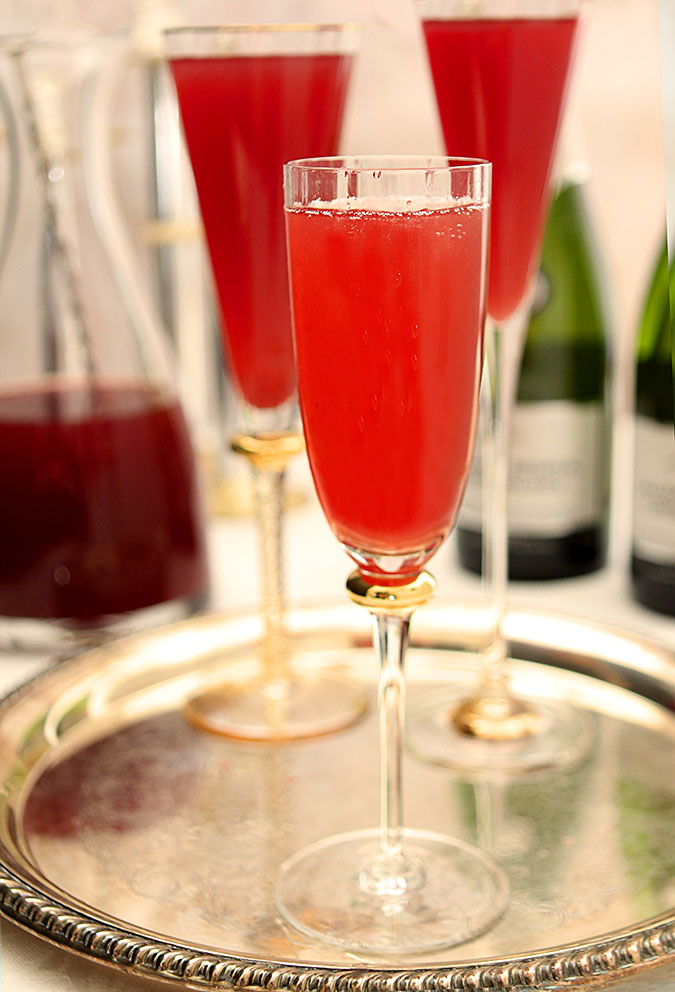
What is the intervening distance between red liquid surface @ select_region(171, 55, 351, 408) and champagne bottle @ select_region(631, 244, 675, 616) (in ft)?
1.05

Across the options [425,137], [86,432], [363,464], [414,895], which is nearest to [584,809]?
[414,895]

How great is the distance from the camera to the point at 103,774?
0.78m

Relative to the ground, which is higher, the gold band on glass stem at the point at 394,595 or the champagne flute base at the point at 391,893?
the gold band on glass stem at the point at 394,595

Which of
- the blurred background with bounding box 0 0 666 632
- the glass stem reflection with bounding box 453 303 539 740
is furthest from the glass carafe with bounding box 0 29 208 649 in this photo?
the blurred background with bounding box 0 0 666 632

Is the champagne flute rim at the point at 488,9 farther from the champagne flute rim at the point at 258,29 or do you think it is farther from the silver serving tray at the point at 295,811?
the silver serving tray at the point at 295,811

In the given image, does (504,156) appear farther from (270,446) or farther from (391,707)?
(391,707)

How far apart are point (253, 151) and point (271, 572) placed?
0.90 ft


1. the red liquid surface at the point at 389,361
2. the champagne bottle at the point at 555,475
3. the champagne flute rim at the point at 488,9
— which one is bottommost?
the champagne bottle at the point at 555,475

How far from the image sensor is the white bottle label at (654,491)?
973 mm

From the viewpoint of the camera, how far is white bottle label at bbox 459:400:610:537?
1.07m

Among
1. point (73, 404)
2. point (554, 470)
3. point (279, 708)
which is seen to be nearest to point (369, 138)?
point (554, 470)

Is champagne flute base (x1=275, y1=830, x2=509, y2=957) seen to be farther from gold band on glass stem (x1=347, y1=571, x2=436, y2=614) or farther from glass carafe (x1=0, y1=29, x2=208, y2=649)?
glass carafe (x1=0, y1=29, x2=208, y2=649)

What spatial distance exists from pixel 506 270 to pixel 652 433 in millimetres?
248

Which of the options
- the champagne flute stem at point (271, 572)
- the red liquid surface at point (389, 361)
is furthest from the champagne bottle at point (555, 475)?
the red liquid surface at point (389, 361)
